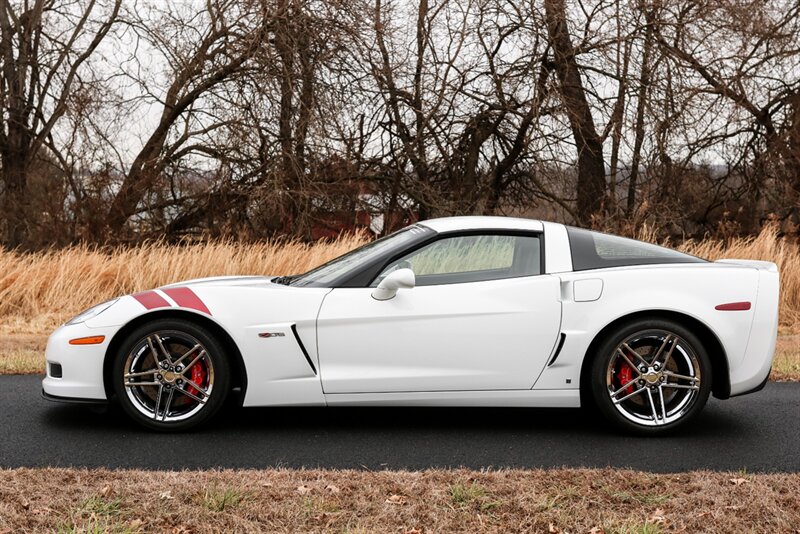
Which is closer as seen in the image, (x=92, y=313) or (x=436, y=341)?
(x=436, y=341)

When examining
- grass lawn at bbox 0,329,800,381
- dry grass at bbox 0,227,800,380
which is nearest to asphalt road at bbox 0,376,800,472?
grass lawn at bbox 0,329,800,381

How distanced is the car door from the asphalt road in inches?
15.9

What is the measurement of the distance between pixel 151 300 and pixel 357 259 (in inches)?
52.8

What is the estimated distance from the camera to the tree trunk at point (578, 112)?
18.3m

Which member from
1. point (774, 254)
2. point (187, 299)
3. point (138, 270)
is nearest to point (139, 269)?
point (138, 270)

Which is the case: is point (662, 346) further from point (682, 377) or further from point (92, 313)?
point (92, 313)

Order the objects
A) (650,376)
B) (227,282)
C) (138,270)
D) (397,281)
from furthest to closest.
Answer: (138,270)
(227,282)
(650,376)
(397,281)

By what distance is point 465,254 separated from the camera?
257 inches

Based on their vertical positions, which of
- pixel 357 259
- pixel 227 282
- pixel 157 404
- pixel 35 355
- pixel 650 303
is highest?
pixel 357 259

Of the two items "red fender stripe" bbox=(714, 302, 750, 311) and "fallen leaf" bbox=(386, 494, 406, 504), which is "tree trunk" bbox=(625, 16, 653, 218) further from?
"fallen leaf" bbox=(386, 494, 406, 504)

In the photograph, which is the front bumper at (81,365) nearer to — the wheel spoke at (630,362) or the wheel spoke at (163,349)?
the wheel spoke at (163,349)

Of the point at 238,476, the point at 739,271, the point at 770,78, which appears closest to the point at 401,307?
the point at 238,476

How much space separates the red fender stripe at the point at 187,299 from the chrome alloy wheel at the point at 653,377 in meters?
2.57

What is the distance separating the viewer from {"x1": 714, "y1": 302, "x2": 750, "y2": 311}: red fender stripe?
598cm
